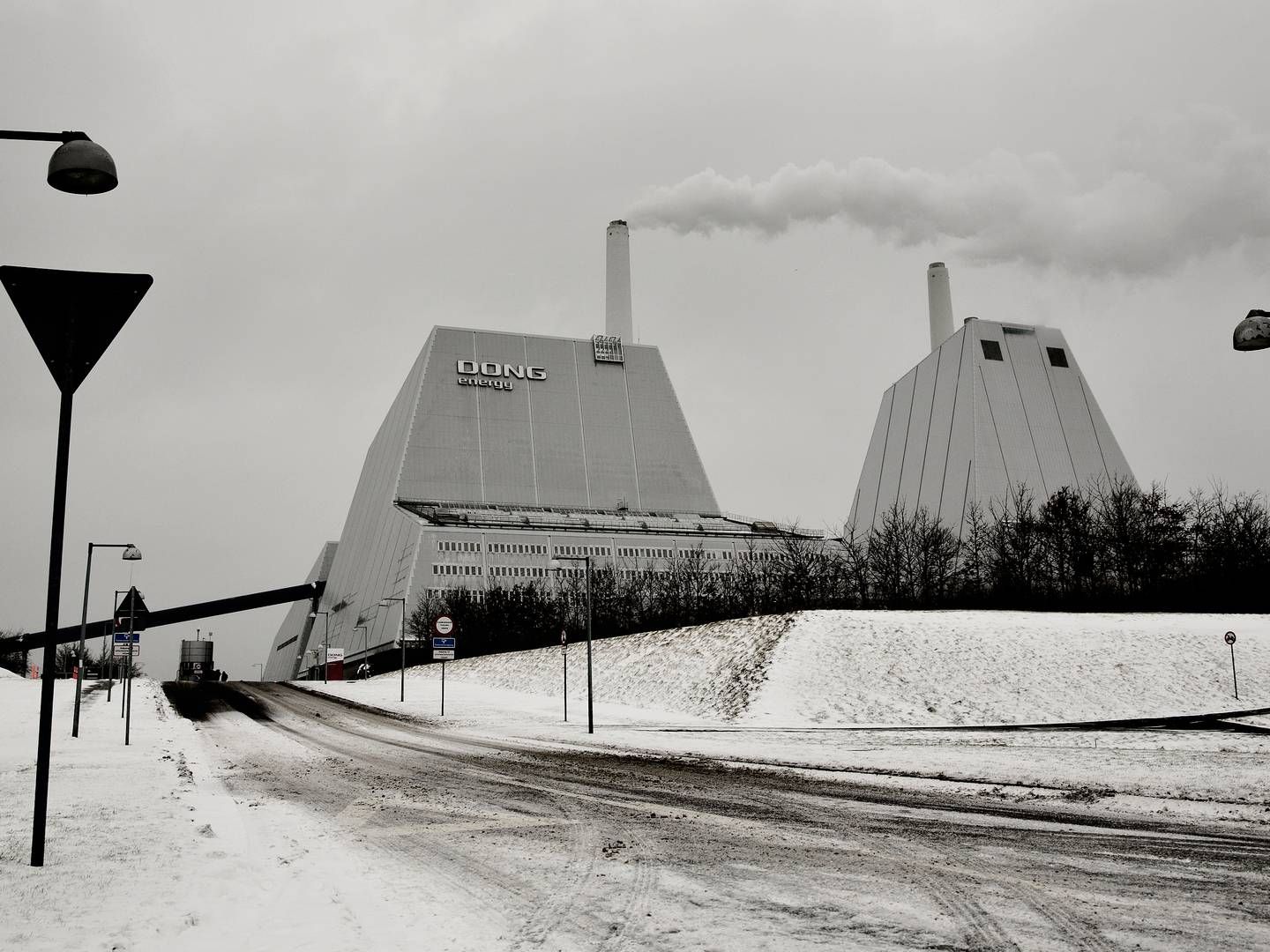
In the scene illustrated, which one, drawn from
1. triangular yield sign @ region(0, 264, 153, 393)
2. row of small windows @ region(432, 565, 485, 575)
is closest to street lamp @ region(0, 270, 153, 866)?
triangular yield sign @ region(0, 264, 153, 393)

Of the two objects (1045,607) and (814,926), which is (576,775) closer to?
(814,926)

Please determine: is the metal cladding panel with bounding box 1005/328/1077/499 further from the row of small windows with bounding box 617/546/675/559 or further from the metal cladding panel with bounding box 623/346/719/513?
the metal cladding panel with bounding box 623/346/719/513

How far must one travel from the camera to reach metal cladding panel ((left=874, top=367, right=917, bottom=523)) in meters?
95.6

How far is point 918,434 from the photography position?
91.9 m

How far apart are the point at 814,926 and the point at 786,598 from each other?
46.8 metres

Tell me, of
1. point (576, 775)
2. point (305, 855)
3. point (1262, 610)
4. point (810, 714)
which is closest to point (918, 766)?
point (576, 775)

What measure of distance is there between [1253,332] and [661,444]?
10339cm

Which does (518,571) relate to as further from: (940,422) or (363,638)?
(940,422)

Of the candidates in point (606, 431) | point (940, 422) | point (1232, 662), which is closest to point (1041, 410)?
point (940, 422)

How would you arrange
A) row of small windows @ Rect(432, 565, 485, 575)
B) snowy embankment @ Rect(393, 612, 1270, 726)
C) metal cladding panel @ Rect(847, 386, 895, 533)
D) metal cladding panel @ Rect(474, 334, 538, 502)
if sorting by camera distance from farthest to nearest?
metal cladding panel @ Rect(474, 334, 538, 502) → metal cladding panel @ Rect(847, 386, 895, 533) → row of small windows @ Rect(432, 565, 485, 575) → snowy embankment @ Rect(393, 612, 1270, 726)

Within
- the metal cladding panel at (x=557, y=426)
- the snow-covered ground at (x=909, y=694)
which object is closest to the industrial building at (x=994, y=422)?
the metal cladding panel at (x=557, y=426)

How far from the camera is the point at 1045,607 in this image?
46.4 metres

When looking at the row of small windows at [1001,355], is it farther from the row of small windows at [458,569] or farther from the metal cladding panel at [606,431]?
the row of small windows at [458,569]

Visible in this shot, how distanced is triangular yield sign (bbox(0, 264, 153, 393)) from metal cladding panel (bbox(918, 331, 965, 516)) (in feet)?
268
